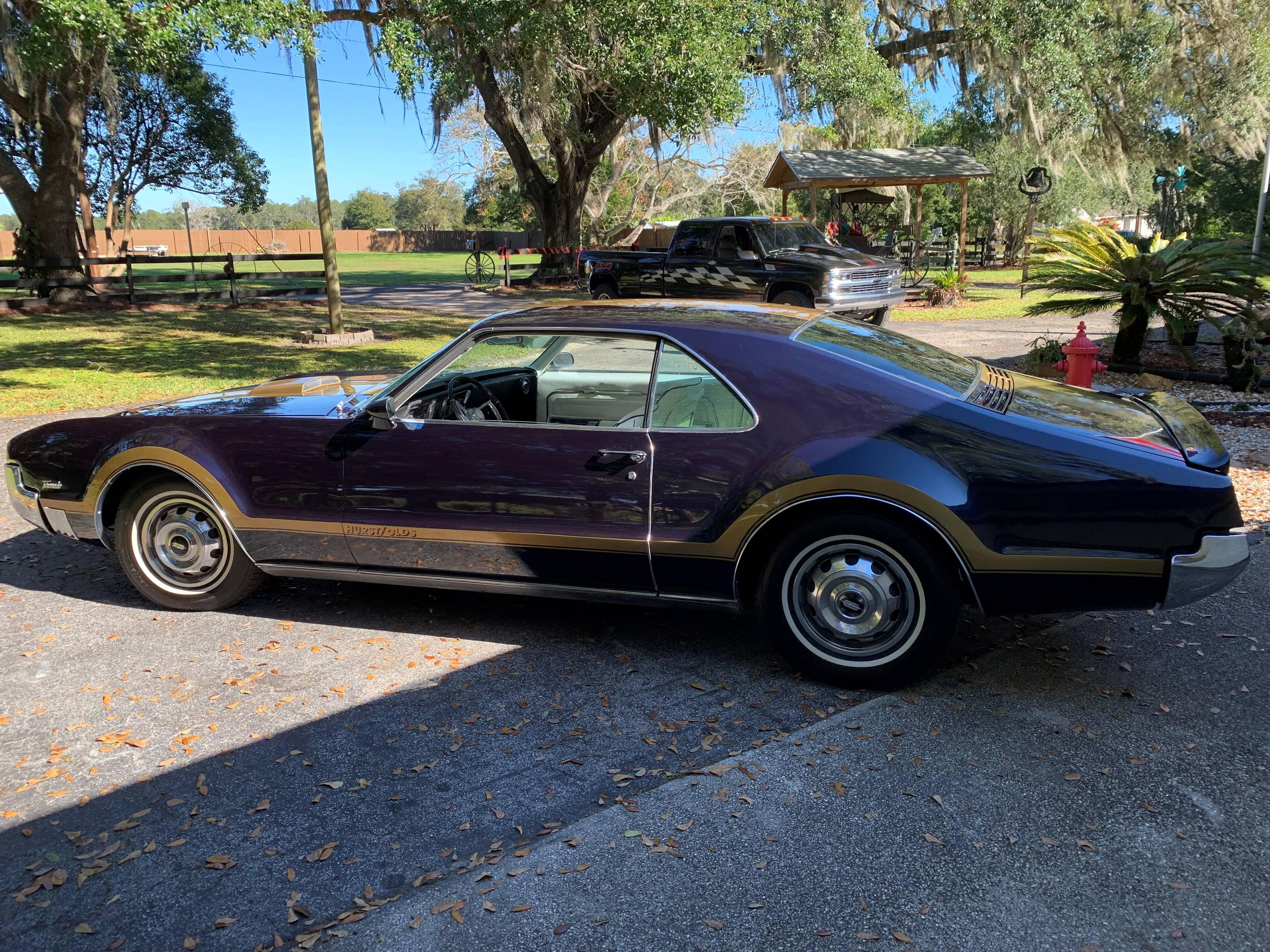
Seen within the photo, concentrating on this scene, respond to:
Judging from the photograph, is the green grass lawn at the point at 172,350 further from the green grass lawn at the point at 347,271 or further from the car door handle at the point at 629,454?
the car door handle at the point at 629,454

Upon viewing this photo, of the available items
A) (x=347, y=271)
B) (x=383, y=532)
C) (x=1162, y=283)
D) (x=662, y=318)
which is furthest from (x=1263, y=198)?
(x=347, y=271)

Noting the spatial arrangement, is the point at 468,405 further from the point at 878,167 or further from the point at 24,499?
the point at 878,167

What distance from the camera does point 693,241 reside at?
16.5 meters

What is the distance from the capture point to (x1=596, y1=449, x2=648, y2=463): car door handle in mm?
3859

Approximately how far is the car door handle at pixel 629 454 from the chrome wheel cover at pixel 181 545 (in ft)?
6.20

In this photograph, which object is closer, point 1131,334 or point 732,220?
point 1131,334

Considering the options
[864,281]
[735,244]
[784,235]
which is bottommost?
[864,281]

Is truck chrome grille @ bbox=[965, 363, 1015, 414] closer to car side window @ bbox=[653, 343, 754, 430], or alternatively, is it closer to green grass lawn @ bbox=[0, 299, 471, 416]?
car side window @ bbox=[653, 343, 754, 430]

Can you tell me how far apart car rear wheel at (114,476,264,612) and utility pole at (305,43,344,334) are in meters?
8.91

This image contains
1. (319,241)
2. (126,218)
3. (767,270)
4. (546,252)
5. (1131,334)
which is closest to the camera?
(1131,334)

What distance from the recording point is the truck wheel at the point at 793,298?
1541cm

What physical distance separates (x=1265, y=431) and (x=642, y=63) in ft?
30.9

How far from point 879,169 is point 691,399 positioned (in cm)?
2061

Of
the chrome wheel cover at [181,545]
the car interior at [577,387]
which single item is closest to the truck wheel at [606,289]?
the car interior at [577,387]
